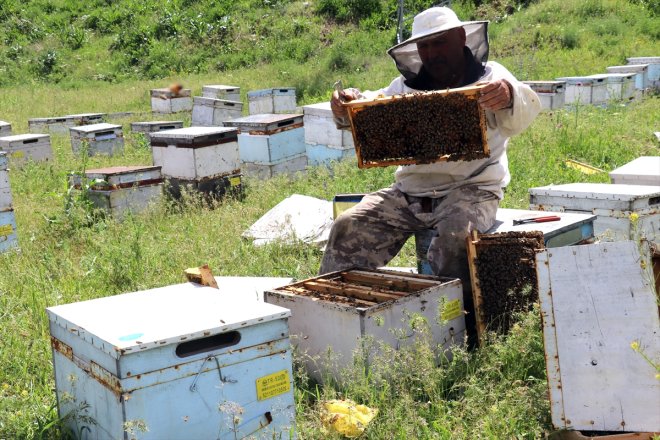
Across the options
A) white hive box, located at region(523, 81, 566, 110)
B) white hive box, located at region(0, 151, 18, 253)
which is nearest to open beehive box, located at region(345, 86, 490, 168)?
white hive box, located at region(0, 151, 18, 253)

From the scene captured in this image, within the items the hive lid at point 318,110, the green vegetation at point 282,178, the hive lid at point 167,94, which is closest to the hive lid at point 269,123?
the hive lid at point 318,110

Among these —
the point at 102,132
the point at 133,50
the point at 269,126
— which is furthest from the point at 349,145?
the point at 133,50

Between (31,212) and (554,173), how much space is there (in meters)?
4.89

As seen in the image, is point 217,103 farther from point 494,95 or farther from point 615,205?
point 494,95

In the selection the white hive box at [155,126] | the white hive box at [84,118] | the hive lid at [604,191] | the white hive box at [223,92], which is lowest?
the hive lid at [604,191]

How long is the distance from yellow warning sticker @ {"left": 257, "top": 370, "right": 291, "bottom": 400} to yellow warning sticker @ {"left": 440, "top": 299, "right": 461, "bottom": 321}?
0.94 meters

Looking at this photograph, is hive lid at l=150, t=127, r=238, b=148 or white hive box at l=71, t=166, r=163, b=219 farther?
hive lid at l=150, t=127, r=238, b=148

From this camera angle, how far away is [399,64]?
404cm

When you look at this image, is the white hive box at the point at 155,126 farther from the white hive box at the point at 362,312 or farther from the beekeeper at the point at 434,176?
the white hive box at the point at 362,312

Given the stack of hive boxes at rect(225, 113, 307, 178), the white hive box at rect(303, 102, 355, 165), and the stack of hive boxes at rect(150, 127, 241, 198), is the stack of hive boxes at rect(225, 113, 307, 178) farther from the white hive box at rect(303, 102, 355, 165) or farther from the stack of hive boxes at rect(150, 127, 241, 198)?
the stack of hive boxes at rect(150, 127, 241, 198)

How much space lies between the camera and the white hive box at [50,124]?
12086 millimetres

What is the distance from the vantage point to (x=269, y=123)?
7582mm

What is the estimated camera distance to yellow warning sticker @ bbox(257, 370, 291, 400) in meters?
2.50

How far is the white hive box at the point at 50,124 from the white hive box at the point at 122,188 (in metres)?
5.95
